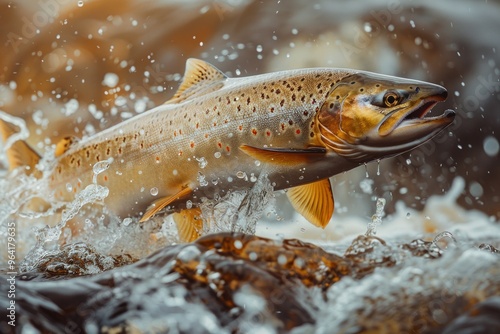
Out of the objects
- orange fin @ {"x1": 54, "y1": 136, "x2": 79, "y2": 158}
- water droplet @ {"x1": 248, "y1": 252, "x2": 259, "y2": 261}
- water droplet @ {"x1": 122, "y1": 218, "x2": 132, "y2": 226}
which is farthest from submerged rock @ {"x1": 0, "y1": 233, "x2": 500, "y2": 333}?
orange fin @ {"x1": 54, "y1": 136, "x2": 79, "y2": 158}

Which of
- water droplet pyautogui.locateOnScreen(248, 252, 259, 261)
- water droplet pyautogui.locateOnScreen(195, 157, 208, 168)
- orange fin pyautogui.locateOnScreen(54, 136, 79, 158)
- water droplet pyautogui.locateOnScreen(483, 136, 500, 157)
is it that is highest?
orange fin pyautogui.locateOnScreen(54, 136, 79, 158)

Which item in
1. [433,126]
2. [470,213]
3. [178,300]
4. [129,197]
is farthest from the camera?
[470,213]

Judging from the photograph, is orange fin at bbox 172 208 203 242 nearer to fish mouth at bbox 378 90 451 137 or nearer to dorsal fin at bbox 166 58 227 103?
dorsal fin at bbox 166 58 227 103

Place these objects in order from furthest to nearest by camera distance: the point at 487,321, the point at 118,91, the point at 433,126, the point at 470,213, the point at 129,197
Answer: the point at 118,91 → the point at 470,213 → the point at 129,197 → the point at 433,126 → the point at 487,321

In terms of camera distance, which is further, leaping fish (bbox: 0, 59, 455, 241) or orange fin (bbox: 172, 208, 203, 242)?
orange fin (bbox: 172, 208, 203, 242)

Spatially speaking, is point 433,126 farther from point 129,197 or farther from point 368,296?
point 129,197

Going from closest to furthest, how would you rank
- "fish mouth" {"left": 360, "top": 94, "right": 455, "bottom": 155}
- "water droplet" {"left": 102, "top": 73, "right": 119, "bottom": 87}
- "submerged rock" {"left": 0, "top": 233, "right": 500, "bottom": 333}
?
1. "submerged rock" {"left": 0, "top": 233, "right": 500, "bottom": 333}
2. "fish mouth" {"left": 360, "top": 94, "right": 455, "bottom": 155}
3. "water droplet" {"left": 102, "top": 73, "right": 119, "bottom": 87}

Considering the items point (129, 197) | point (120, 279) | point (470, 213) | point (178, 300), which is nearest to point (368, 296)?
point (178, 300)

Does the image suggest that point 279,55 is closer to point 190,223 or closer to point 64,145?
point 64,145
